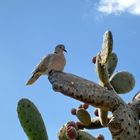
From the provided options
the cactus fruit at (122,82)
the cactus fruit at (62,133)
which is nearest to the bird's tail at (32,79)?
the cactus fruit at (62,133)

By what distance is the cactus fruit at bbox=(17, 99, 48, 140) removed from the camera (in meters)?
4.45

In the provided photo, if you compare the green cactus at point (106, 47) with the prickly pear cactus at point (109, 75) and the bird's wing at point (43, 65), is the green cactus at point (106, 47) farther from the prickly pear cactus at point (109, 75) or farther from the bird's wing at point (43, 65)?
the bird's wing at point (43, 65)

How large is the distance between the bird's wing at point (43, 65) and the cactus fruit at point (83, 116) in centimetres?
62

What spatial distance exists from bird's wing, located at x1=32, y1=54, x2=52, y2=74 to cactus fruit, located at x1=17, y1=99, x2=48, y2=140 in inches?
17.8

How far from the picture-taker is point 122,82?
5234mm

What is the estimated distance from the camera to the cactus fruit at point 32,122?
4.45 meters

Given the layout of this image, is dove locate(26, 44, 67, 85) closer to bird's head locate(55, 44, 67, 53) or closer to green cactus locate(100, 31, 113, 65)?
bird's head locate(55, 44, 67, 53)

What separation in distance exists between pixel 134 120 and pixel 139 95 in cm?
41

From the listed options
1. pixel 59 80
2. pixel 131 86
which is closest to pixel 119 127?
pixel 59 80

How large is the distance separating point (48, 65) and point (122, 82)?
0.90 meters

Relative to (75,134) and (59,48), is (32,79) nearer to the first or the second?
(59,48)

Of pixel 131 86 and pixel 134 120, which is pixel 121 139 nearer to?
pixel 134 120

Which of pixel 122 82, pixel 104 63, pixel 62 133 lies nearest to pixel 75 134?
pixel 62 133

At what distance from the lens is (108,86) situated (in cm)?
491
